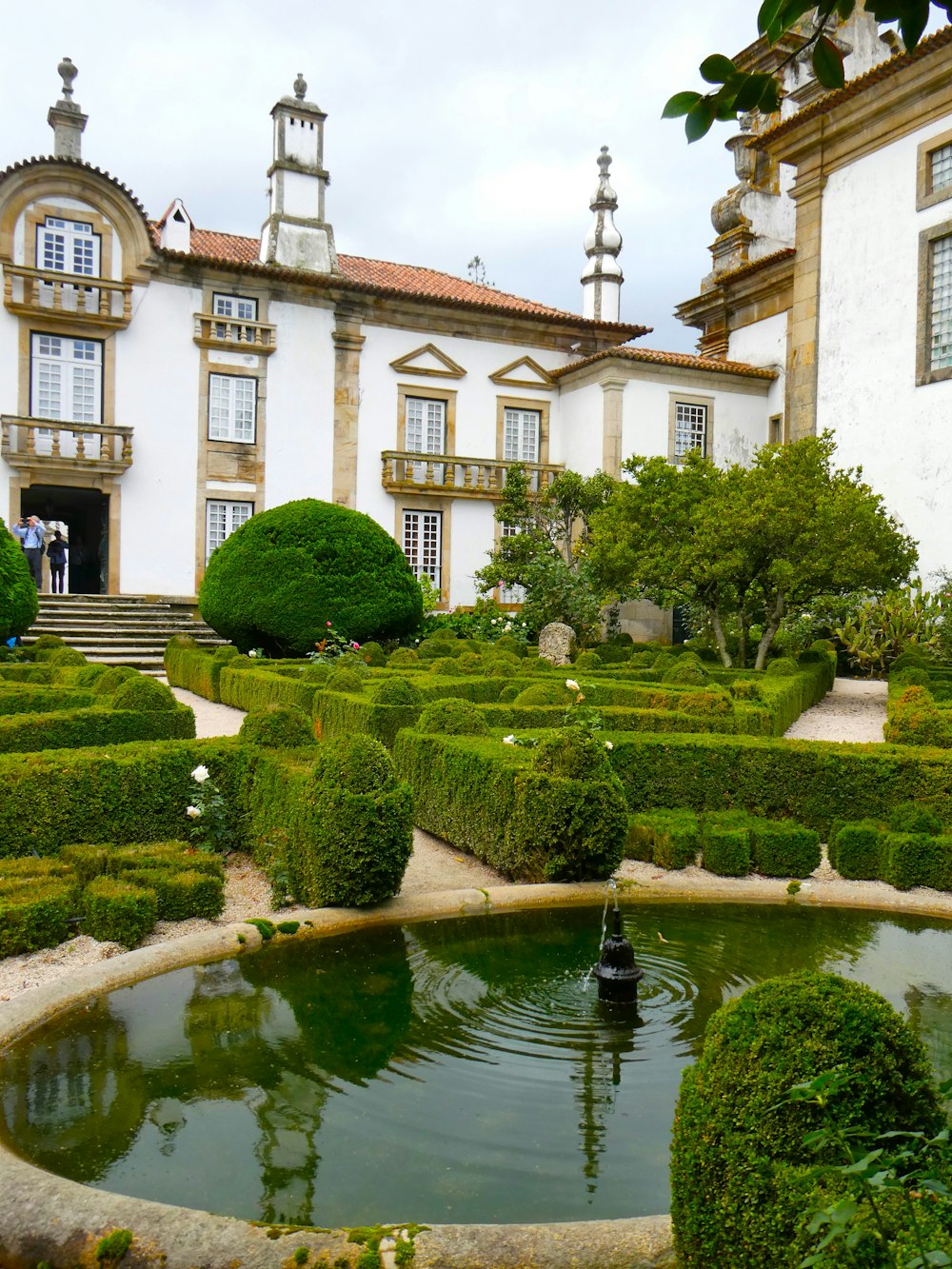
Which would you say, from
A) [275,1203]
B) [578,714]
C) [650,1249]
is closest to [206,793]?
[578,714]

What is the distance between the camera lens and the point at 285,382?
2233cm

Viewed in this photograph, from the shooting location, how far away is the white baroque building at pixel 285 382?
20.2m

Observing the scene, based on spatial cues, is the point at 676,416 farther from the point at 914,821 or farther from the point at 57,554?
the point at 914,821

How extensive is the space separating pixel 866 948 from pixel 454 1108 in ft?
8.50

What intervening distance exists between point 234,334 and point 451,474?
553 centimetres

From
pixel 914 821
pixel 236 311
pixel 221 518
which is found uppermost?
pixel 236 311

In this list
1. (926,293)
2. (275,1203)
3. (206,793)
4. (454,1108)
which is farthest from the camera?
(926,293)

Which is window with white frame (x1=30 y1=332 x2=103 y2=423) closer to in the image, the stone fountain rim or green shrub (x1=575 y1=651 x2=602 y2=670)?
green shrub (x1=575 y1=651 x2=602 y2=670)

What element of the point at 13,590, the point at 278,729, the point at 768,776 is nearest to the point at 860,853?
the point at 768,776

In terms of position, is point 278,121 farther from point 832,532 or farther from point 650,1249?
point 650,1249

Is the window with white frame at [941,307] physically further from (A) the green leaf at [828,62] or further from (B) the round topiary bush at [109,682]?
(A) the green leaf at [828,62]

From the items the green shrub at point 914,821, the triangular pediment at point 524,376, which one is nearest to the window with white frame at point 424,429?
the triangular pediment at point 524,376

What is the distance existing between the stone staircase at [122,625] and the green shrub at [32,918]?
11.6 meters

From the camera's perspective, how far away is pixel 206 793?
6527 mm
